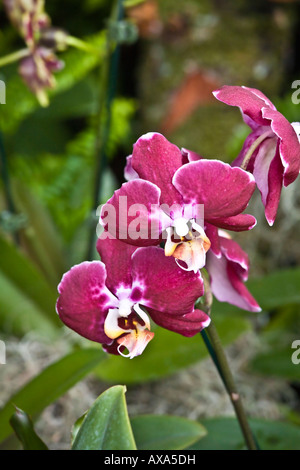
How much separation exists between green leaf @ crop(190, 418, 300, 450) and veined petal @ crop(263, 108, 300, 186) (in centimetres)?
35

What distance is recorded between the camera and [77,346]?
90cm

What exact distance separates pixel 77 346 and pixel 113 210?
56 centimetres

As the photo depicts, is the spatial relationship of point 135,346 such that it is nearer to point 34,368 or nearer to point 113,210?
point 113,210

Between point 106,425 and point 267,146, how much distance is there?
25cm

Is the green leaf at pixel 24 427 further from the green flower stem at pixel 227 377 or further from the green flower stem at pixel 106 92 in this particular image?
the green flower stem at pixel 106 92

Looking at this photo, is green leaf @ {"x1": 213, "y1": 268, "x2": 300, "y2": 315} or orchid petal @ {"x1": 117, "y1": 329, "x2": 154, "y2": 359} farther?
green leaf @ {"x1": 213, "y1": 268, "x2": 300, "y2": 315}

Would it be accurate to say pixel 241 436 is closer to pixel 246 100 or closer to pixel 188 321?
pixel 188 321

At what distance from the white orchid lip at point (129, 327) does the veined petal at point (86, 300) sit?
0.01 metres

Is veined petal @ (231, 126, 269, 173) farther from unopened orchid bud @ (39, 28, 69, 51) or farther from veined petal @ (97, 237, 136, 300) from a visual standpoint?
unopened orchid bud @ (39, 28, 69, 51)

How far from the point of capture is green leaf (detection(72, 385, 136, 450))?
457 mm

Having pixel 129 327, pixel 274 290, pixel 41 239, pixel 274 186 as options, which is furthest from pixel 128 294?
pixel 41 239

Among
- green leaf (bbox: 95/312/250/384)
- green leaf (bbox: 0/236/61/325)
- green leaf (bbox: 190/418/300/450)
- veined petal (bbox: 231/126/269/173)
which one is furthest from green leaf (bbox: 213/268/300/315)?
veined petal (bbox: 231/126/269/173)

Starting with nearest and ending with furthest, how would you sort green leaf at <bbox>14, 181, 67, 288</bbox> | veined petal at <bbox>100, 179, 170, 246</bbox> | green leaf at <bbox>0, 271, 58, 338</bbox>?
veined petal at <bbox>100, 179, 170, 246</bbox>, green leaf at <bbox>0, 271, 58, 338</bbox>, green leaf at <bbox>14, 181, 67, 288</bbox>

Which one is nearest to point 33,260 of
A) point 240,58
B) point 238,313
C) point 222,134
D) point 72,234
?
point 72,234
